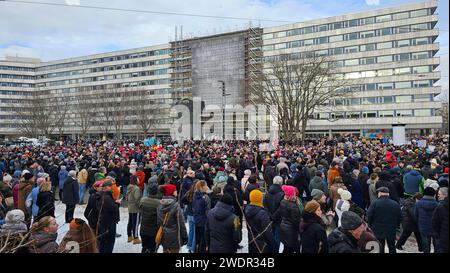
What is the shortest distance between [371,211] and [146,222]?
4.15 meters

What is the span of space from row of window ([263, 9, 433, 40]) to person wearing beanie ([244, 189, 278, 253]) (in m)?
66.7

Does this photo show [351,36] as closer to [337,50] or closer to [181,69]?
[337,50]

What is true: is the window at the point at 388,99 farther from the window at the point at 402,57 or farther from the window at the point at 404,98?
the window at the point at 402,57

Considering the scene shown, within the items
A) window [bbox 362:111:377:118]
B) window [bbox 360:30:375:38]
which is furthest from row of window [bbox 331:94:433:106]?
window [bbox 360:30:375:38]

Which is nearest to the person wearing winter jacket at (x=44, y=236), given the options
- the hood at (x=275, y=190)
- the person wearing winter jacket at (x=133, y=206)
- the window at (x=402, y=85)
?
the person wearing winter jacket at (x=133, y=206)

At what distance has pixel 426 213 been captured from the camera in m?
5.63

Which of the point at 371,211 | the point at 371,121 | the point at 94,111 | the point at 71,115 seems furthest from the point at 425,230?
the point at 71,115

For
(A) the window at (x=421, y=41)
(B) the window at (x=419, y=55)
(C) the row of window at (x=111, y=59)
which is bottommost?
(B) the window at (x=419, y=55)

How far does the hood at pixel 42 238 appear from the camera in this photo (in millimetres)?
3819

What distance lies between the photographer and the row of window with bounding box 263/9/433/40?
5764 centimetres

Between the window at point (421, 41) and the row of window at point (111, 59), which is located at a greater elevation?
the row of window at point (111, 59)

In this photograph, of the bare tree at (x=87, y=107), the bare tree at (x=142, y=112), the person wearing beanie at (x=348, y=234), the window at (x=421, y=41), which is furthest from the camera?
the bare tree at (x=87, y=107)

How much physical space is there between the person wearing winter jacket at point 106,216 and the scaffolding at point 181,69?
70084 mm

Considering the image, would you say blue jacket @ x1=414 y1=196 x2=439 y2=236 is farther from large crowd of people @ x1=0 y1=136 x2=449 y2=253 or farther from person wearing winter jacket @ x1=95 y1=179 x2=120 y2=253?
person wearing winter jacket @ x1=95 y1=179 x2=120 y2=253
